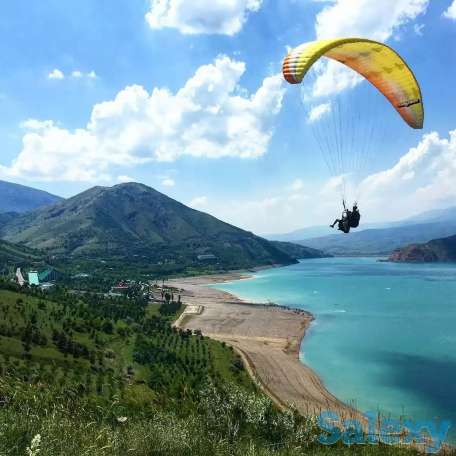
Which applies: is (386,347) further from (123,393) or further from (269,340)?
(123,393)

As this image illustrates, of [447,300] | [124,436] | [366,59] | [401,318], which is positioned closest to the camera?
[124,436]

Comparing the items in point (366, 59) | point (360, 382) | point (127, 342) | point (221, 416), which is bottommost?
point (360, 382)

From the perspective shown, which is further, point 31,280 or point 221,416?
point 31,280

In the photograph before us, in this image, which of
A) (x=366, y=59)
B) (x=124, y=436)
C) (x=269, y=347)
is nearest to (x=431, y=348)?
(x=269, y=347)

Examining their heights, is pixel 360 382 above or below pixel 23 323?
below

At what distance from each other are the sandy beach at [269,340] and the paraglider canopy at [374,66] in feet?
87.0

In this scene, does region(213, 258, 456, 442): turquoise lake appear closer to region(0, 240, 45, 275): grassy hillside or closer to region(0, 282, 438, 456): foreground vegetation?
region(0, 282, 438, 456): foreground vegetation

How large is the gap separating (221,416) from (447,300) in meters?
109

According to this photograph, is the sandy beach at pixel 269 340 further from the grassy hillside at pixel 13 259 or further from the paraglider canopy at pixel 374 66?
the grassy hillside at pixel 13 259

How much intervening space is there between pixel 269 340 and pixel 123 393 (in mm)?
40314

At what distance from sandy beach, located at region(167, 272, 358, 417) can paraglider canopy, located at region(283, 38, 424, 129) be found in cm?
2651

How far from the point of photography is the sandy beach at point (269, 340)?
45344 millimetres

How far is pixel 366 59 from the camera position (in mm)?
26062

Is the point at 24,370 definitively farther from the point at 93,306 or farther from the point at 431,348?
the point at 431,348
